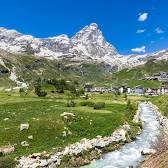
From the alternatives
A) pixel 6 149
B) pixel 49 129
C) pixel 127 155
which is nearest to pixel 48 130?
pixel 49 129

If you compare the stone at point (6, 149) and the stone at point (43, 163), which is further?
the stone at point (6, 149)

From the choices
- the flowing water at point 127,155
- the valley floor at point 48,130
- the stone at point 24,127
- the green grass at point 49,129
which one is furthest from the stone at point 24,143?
the flowing water at point 127,155

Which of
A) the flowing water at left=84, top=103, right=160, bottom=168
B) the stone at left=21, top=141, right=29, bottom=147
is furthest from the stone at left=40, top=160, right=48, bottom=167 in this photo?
the stone at left=21, top=141, right=29, bottom=147

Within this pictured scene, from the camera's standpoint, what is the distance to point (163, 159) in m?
47.2

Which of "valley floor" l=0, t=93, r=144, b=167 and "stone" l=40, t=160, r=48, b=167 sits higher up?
"valley floor" l=0, t=93, r=144, b=167

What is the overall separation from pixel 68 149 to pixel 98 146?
6.85 m

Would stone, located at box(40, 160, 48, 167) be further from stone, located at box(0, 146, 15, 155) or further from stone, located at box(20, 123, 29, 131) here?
stone, located at box(20, 123, 29, 131)

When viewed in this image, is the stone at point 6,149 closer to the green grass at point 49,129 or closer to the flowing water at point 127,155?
the green grass at point 49,129

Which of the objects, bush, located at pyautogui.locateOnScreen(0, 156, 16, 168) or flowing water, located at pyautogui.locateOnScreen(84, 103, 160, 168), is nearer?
bush, located at pyautogui.locateOnScreen(0, 156, 16, 168)

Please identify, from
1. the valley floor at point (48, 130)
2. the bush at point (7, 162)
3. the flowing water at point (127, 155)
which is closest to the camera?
the bush at point (7, 162)

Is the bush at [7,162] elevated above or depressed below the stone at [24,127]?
below

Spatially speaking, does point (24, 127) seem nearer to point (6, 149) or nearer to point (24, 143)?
point (24, 143)

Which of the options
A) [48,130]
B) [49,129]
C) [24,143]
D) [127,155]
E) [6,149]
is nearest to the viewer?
[6,149]

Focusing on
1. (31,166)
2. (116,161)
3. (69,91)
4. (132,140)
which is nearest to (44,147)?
(31,166)
